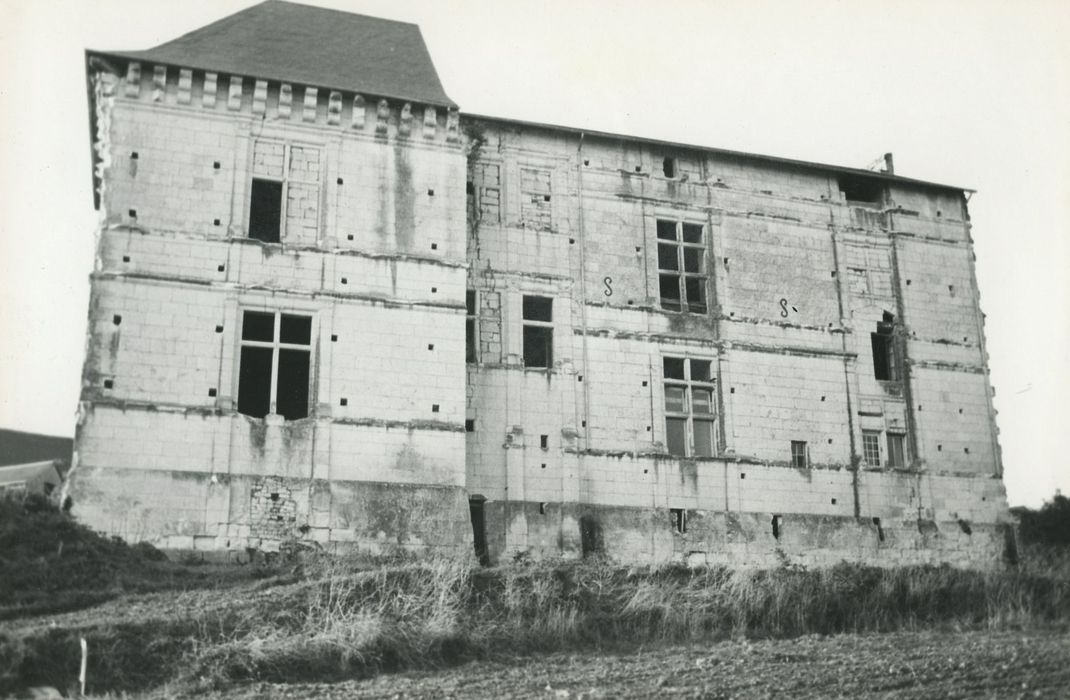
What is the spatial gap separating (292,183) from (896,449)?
544 inches

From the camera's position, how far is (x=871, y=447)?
25.3 m

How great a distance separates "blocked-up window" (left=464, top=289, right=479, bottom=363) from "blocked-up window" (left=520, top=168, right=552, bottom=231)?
2.00 meters

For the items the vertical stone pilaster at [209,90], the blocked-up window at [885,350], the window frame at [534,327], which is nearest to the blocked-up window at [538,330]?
the window frame at [534,327]

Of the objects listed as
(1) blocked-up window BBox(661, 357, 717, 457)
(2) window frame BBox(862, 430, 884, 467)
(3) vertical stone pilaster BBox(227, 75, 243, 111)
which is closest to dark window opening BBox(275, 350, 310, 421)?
(3) vertical stone pilaster BBox(227, 75, 243, 111)

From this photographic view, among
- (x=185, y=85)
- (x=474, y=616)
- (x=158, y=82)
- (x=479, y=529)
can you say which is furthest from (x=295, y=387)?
(x=474, y=616)

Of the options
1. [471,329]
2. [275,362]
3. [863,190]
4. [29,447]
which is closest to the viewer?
[275,362]

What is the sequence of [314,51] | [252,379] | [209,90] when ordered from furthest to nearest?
[314,51], [252,379], [209,90]

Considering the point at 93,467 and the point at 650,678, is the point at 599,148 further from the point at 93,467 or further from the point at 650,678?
the point at 650,678

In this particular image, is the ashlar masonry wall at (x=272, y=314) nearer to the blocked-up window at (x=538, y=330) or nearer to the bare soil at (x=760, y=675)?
the blocked-up window at (x=538, y=330)

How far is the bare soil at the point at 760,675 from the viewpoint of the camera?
13.4m

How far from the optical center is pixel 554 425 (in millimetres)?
22766

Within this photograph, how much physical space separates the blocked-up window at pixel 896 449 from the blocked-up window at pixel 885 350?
1282mm

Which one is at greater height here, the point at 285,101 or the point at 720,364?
the point at 285,101

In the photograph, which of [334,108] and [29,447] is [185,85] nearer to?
[334,108]
